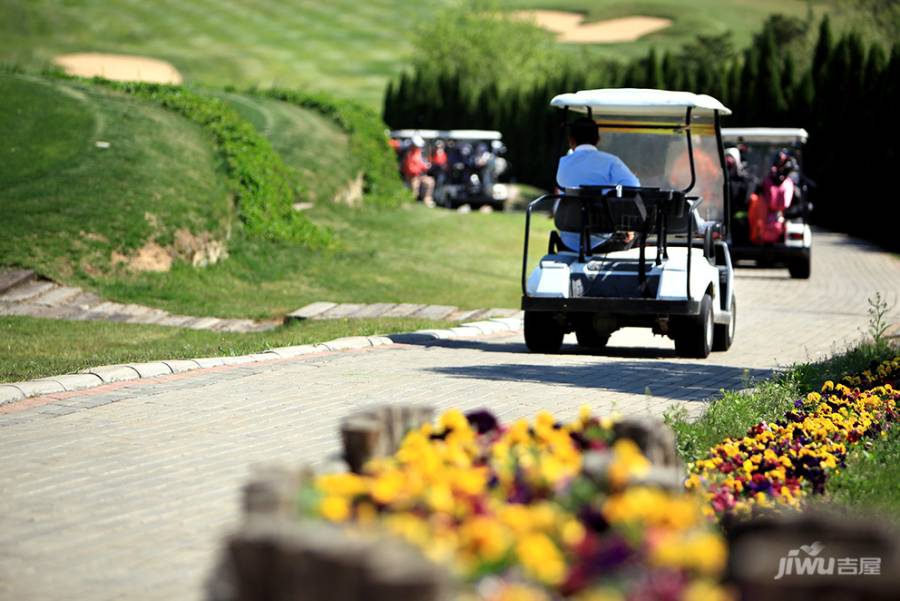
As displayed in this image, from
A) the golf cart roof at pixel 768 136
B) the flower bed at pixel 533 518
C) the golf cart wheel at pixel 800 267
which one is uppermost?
the flower bed at pixel 533 518

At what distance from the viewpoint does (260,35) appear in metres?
100

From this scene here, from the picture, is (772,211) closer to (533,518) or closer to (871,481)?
(871,481)

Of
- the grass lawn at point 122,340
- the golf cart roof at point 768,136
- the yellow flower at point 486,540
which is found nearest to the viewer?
the yellow flower at point 486,540

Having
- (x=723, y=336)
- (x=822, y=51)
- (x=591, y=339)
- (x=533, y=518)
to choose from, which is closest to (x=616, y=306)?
(x=591, y=339)

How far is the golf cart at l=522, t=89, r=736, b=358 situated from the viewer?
12.6m

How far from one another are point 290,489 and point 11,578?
210 cm

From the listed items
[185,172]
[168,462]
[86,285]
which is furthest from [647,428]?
[185,172]

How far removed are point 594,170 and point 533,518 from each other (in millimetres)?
9597

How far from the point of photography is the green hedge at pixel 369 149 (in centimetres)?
3117

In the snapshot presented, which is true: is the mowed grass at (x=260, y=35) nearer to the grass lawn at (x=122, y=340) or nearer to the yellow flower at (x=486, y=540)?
the grass lawn at (x=122, y=340)

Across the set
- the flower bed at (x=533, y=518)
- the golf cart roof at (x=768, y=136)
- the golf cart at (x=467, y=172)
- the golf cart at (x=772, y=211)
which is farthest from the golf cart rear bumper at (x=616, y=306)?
the golf cart at (x=467, y=172)

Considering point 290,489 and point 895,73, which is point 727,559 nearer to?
point 290,489

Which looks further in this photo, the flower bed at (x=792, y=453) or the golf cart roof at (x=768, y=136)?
the golf cart roof at (x=768, y=136)

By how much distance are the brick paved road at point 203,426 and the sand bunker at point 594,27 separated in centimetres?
10587
